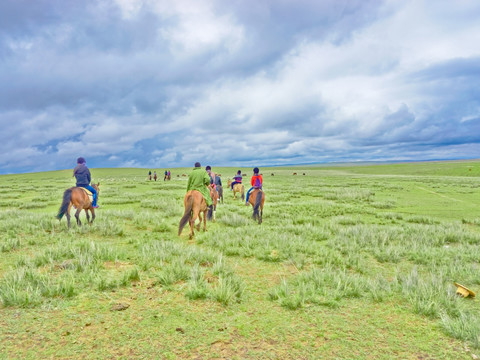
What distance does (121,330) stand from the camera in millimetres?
3900

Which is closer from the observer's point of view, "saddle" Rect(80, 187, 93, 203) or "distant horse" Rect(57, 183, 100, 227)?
"distant horse" Rect(57, 183, 100, 227)

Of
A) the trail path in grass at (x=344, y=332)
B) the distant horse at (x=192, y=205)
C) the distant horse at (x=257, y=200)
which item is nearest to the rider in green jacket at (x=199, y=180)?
the distant horse at (x=192, y=205)

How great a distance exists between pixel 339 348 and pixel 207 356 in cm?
186

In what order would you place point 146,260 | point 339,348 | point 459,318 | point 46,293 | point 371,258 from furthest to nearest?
point 371,258 < point 146,260 < point 46,293 < point 459,318 < point 339,348

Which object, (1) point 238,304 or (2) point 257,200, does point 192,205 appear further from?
(1) point 238,304

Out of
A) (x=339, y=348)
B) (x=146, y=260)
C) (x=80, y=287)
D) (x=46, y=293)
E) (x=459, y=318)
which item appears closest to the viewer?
(x=339, y=348)

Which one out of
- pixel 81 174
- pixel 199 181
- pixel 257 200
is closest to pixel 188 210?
pixel 199 181

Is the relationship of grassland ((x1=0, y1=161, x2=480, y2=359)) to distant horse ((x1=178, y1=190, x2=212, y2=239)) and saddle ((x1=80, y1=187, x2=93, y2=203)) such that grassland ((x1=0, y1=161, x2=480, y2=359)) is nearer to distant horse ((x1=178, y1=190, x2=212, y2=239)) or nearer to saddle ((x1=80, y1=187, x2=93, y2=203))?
distant horse ((x1=178, y1=190, x2=212, y2=239))

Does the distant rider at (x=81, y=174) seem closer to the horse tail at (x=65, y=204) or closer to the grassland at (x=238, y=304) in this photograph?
the horse tail at (x=65, y=204)

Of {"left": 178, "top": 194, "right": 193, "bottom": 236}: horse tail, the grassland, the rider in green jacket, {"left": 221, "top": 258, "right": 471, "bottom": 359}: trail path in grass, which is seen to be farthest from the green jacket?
{"left": 221, "top": 258, "right": 471, "bottom": 359}: trail path in grass

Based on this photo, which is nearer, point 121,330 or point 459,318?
point 121,330

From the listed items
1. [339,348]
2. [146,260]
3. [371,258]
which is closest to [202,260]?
[146,260]

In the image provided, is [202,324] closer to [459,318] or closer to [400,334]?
[400,334]

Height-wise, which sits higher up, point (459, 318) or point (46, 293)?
point (46, 293)
